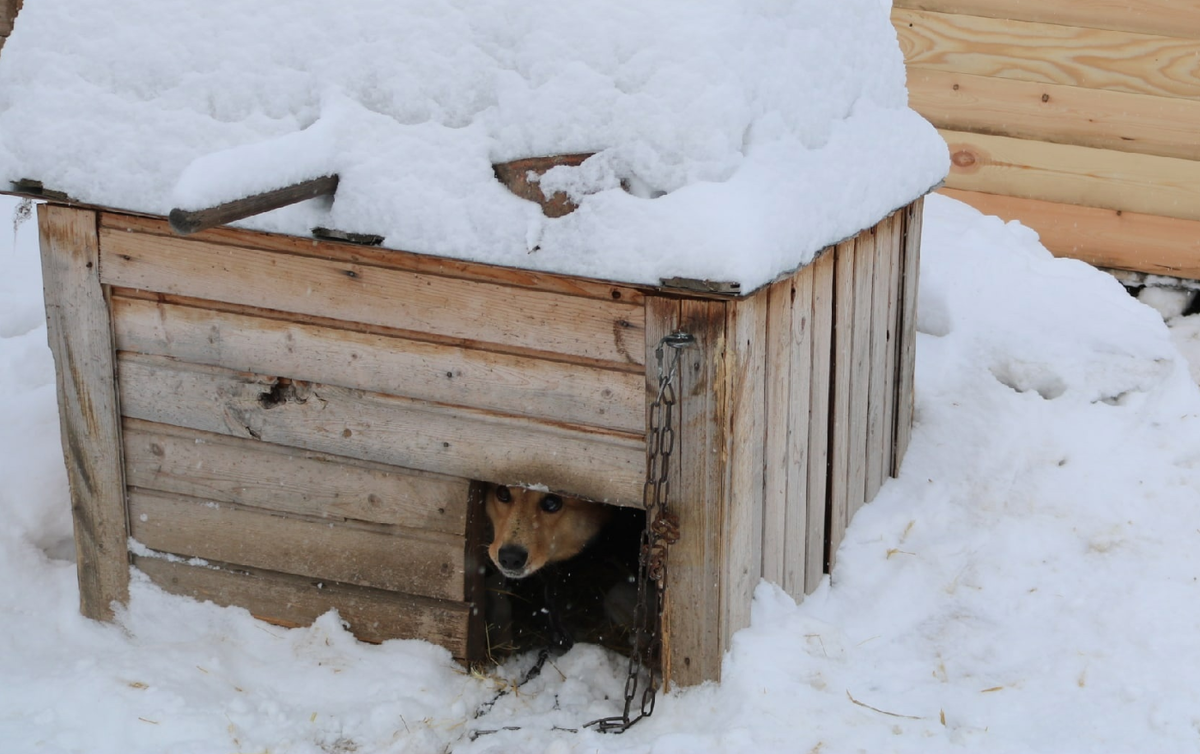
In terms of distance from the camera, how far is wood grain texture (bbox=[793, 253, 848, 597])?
3.16 meters

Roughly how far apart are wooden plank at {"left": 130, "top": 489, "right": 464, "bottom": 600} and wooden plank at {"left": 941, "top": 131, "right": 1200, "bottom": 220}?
163 inches

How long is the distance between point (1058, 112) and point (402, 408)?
4.34 meters

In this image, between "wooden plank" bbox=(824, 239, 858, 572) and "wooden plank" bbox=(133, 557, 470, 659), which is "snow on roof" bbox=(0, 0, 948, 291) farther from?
"wooden plank" bbox=(133, 557, 470, 659)

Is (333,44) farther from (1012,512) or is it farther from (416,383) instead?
(1012,512)

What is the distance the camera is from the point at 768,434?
114 inches

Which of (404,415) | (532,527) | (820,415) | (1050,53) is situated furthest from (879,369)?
(1050,53)

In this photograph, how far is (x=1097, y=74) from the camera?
589cm

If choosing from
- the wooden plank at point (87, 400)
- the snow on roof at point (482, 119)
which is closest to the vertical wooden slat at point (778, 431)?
the snow on roof at point (482, 119)

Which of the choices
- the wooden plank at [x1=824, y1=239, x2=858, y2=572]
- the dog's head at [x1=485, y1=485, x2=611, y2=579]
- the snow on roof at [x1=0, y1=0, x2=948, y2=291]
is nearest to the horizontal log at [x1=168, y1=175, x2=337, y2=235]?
the snow on roof at [x1=0, y1=0, x2=948, y2=291]

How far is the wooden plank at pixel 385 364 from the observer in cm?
281

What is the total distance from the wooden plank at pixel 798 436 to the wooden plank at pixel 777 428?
1 cm

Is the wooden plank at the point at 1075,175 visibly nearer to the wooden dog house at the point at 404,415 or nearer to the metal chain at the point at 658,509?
the wooden dog house at the point at 404,415

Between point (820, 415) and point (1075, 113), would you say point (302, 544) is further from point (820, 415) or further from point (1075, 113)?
point (1075, 113)

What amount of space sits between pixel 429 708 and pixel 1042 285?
348 cm
